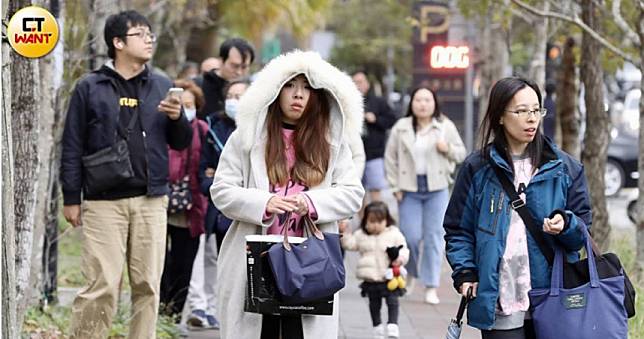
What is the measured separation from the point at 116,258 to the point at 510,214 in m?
2.73

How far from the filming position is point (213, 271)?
1005cm

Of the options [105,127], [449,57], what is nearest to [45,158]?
[105,127]

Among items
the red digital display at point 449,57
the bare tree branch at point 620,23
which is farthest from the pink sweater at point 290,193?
the red digital display at point 449,57

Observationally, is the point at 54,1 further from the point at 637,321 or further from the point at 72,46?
the point at 637,321

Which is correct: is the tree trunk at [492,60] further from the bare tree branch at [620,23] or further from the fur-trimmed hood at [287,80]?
the fur-trimmed hood at [287,80]

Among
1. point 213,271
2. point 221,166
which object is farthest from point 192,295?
point 221,166

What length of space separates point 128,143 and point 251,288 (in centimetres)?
220

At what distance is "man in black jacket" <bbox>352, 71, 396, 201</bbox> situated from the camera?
46.8 feet

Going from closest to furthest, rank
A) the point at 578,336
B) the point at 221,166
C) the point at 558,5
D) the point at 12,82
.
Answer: the point at 578,336, the point at 221,166, the point at 12,82, the point at 558,5

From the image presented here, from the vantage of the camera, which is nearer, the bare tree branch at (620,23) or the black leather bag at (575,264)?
the black leather bag at (575,264)

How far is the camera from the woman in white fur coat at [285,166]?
18.8ft

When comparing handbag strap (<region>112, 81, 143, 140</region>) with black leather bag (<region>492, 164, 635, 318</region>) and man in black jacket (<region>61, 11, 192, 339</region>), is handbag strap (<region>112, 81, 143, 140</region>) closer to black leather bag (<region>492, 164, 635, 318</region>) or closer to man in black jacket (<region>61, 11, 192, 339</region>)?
man in black jacket (<region>61, 11, 192, 339</region>)

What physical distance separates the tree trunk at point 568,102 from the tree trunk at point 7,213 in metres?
7.84

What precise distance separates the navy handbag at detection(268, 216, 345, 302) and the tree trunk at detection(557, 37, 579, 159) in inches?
303
